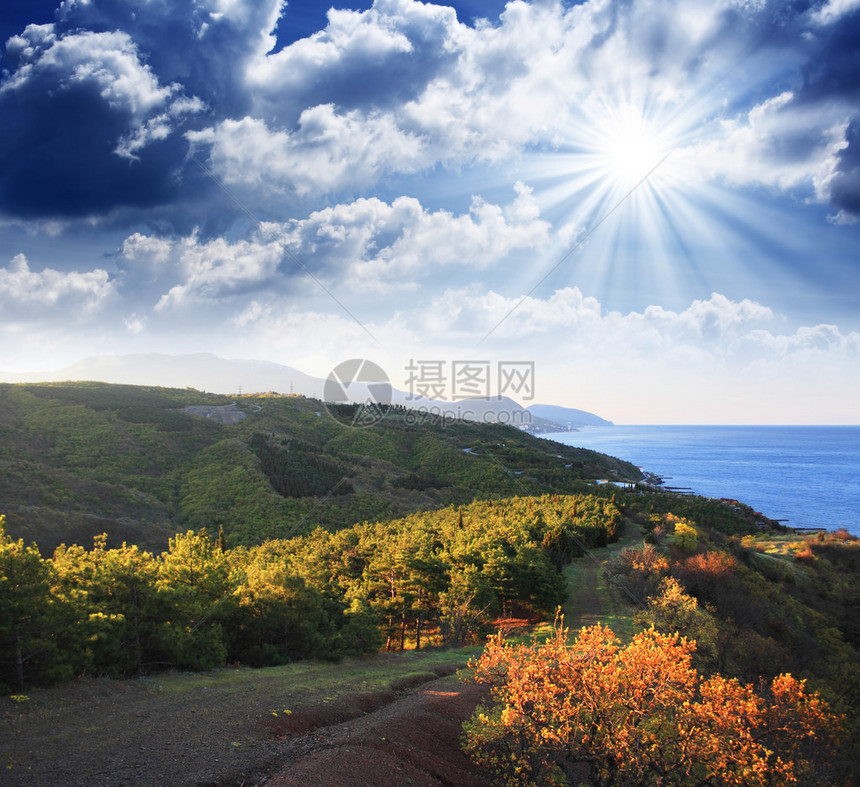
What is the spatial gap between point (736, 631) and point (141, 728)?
96.6ft

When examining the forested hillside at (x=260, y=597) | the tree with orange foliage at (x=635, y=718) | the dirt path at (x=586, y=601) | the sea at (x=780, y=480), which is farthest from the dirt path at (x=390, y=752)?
the sea at (x=780, y=480)

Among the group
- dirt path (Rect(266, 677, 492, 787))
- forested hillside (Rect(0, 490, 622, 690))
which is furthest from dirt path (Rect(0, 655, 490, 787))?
forested hillside (Rect(0, 490, 622, 690))

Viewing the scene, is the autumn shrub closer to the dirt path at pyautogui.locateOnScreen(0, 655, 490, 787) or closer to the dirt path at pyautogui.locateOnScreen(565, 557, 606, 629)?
the dirt path at pyautogui.locateOnScreen(565, 557, 606, 629)

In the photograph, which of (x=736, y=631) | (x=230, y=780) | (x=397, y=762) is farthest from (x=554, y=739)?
(x=736, y=631)

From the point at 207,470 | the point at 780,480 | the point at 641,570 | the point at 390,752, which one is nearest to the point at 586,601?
the point at 641,570

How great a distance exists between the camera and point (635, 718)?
9055 mm

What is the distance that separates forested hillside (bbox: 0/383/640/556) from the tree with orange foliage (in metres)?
34.1

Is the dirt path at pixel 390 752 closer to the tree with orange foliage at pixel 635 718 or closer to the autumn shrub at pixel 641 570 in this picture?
the tree with orange foliage at pixel 635 718

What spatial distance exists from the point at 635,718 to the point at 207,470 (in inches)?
2167

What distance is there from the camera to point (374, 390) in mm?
94625

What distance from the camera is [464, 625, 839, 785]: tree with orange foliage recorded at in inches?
335

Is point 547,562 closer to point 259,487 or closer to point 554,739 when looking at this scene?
point 554,739

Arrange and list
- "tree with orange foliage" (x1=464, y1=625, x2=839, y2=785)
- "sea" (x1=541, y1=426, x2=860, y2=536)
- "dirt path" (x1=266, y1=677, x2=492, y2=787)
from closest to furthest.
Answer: "tree with orange foliage" (x1=464, y1=625, x2=839, y2=785)
"dirt path" (x1=266, y1=677, x2=492, y2=787)
"sea" (x1=541, y1=426, x2=860, y2=536)

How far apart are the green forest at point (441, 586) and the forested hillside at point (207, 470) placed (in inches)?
14.1
